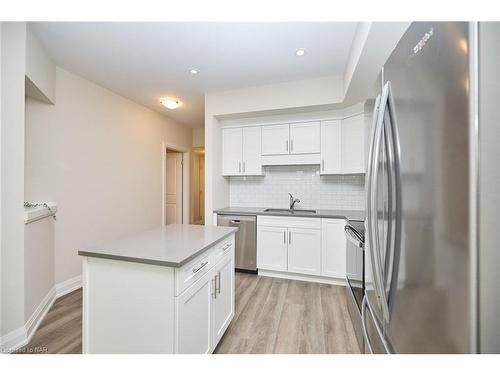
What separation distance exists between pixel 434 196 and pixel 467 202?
10 cm

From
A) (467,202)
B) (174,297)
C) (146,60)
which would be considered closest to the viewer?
(467,202)

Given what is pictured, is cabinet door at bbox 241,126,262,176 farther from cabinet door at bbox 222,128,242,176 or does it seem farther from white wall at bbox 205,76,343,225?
white wall at bbox 205,76,343,225

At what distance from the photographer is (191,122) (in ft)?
15.4

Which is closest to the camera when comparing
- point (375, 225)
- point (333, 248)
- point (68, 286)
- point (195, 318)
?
point (375, 225)

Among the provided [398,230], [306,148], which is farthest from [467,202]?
[306,148]

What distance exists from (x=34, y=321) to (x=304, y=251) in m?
2.78

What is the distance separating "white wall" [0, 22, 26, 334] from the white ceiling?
12.6 inches

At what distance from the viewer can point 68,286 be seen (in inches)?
101

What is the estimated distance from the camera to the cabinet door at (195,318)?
3.90 feet

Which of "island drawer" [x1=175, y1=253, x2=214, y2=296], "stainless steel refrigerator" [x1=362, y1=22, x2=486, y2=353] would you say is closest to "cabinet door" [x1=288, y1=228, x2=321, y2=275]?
"island drawer" [x1=175, y1=253, x2=214, y2=296]

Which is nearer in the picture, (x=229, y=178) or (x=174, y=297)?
(x=174, y=297)

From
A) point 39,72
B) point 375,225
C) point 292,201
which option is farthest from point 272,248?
point 39,72

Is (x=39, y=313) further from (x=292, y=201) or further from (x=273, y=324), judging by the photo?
(x=292, y=201)
